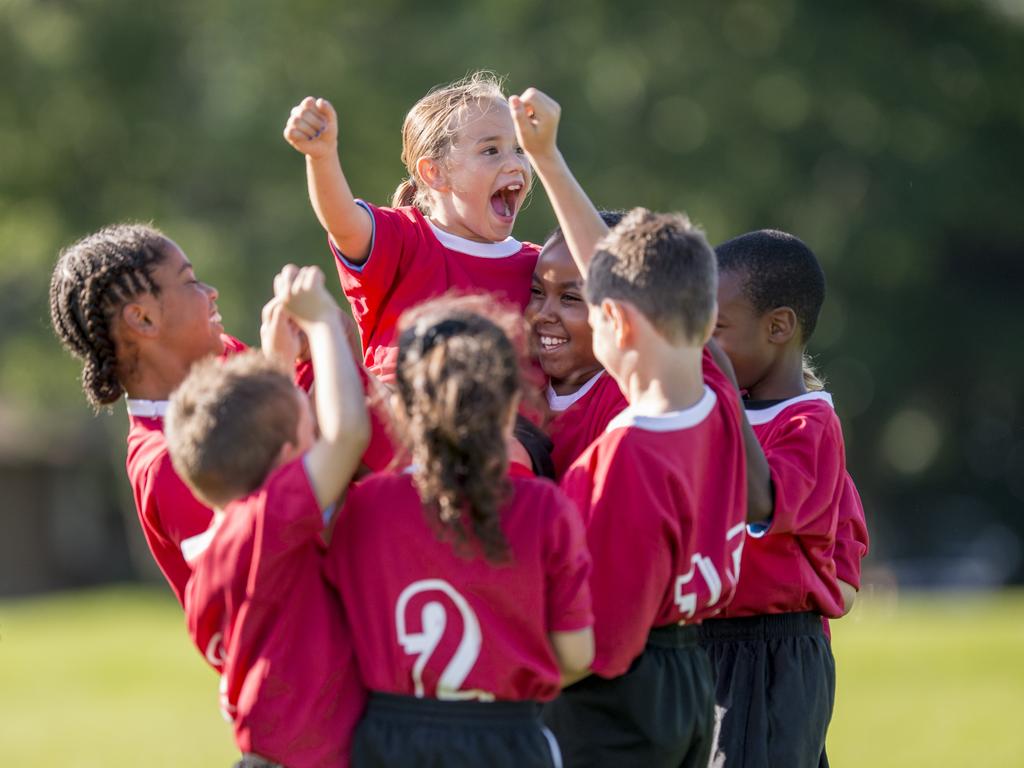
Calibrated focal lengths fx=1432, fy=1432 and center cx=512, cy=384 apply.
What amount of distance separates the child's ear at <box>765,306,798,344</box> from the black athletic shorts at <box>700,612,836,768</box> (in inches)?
33.4

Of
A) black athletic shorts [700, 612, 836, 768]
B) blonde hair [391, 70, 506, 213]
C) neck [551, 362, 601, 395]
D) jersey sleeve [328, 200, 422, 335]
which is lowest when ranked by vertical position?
black athletic shorts [700, 612, 836, 768]

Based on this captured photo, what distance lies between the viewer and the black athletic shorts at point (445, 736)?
3213 mm

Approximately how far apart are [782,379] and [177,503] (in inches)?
73.7

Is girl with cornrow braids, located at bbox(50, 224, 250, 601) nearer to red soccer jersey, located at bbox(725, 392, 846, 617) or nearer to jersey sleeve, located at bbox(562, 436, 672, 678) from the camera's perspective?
jersey sleeve, located at bbox(562, 436, 672, 678)

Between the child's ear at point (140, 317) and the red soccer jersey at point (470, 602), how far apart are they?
108cm

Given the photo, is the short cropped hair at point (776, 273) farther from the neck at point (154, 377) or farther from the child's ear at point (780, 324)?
the neck at point (154, 377)

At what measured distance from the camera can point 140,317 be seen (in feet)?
13.1

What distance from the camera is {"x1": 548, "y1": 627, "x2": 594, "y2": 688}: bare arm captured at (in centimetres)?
328

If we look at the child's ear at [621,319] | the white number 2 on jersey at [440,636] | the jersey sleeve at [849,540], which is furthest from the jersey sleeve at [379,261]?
the jersey sleeve at [849,540]

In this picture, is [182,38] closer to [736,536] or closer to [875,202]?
[875,202]

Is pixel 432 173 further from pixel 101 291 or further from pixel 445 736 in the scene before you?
pixel 445 736

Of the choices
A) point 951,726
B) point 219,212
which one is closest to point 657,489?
point 951,726

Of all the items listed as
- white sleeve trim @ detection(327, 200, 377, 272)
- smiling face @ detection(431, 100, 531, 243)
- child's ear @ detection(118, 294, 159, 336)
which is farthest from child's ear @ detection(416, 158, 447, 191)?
child's ear @ detection(118, 294, 159, 336)

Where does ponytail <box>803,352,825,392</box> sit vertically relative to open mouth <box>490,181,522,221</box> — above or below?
below
